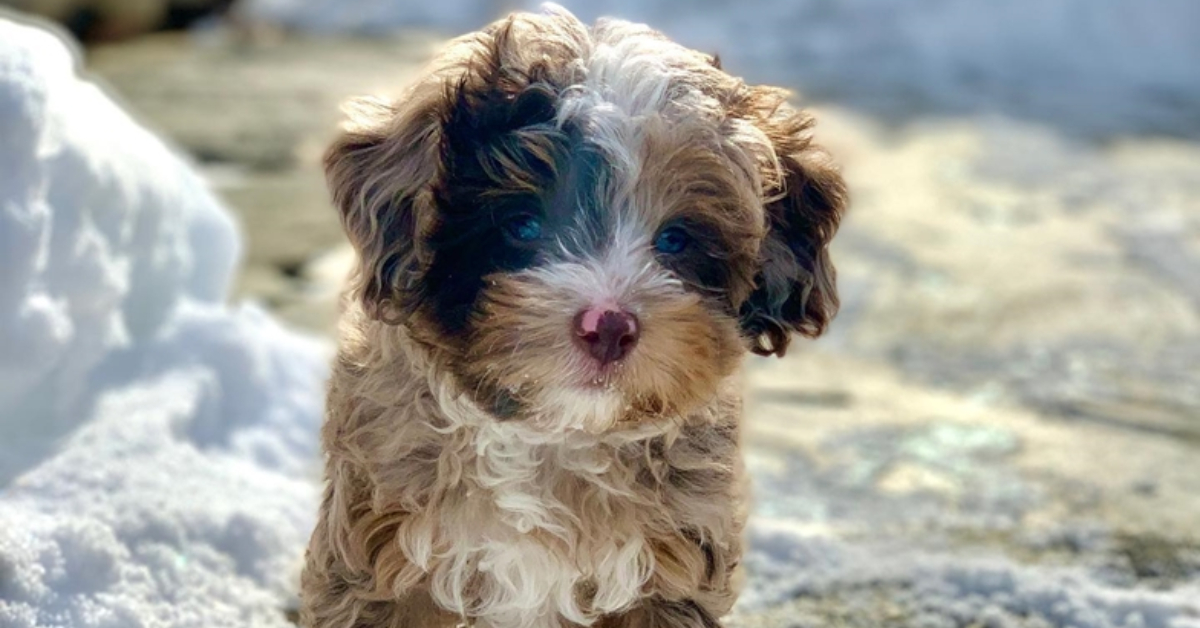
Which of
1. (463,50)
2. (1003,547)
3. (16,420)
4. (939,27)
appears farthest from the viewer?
(939,27)

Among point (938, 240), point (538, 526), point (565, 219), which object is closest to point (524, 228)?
point (565, 219)

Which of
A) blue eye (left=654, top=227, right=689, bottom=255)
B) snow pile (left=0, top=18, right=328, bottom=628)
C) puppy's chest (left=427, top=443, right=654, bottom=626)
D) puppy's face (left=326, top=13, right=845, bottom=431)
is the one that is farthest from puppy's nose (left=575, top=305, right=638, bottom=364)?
snow pile (left=0, top=18, right=328, bottom=628)

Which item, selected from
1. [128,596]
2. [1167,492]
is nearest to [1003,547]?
[1167,492]

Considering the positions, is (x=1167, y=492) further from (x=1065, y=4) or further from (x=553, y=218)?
(x=1065, y=4)

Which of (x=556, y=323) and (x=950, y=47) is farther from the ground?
(x=556, y=323)

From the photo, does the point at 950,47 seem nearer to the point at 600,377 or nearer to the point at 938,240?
the point at 938,240

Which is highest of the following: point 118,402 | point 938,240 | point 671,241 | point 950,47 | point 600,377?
point 671,241

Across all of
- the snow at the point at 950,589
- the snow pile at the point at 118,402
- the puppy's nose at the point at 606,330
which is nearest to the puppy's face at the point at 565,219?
the puppy's nose at the point at 606,330

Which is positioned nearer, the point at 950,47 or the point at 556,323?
the point at 556,323

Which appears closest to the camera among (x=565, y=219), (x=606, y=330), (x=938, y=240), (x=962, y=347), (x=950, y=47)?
(x=606, y=330)
